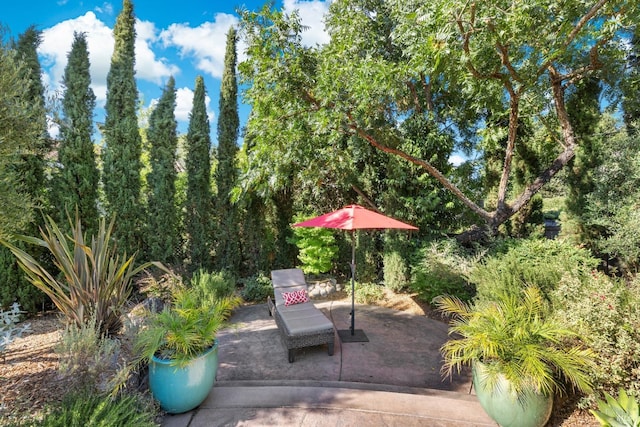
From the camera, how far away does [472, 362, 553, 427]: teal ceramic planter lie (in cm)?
283

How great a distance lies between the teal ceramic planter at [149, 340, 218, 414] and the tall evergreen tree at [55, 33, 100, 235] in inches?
217

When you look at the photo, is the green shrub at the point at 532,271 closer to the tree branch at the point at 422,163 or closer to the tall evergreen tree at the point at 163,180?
the tree branch at the point at 422,163

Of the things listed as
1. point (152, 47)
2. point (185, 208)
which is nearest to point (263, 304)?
point (185, 208)

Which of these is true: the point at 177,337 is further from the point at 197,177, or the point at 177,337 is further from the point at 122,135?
the point at 122,135

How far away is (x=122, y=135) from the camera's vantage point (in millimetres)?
7547

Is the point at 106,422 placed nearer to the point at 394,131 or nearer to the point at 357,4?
the point at 394,131

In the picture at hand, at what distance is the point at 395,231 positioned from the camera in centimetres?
841

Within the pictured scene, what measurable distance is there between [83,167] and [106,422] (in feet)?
22.5

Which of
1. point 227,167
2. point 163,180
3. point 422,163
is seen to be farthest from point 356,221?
point 163,180

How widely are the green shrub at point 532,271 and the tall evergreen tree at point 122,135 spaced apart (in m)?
8.31

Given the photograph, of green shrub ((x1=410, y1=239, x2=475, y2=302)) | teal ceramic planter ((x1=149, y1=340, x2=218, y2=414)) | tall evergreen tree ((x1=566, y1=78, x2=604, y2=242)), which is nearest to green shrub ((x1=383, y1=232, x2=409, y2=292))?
green shrub ((x1=410, y1=239, x2=475, y2=302))

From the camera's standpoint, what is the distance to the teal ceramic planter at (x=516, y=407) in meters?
2.83

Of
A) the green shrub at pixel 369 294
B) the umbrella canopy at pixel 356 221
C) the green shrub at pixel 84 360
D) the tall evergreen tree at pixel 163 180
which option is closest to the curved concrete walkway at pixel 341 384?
the green shrub at pixel 84 360

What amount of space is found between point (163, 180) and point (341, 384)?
23.6 ft
